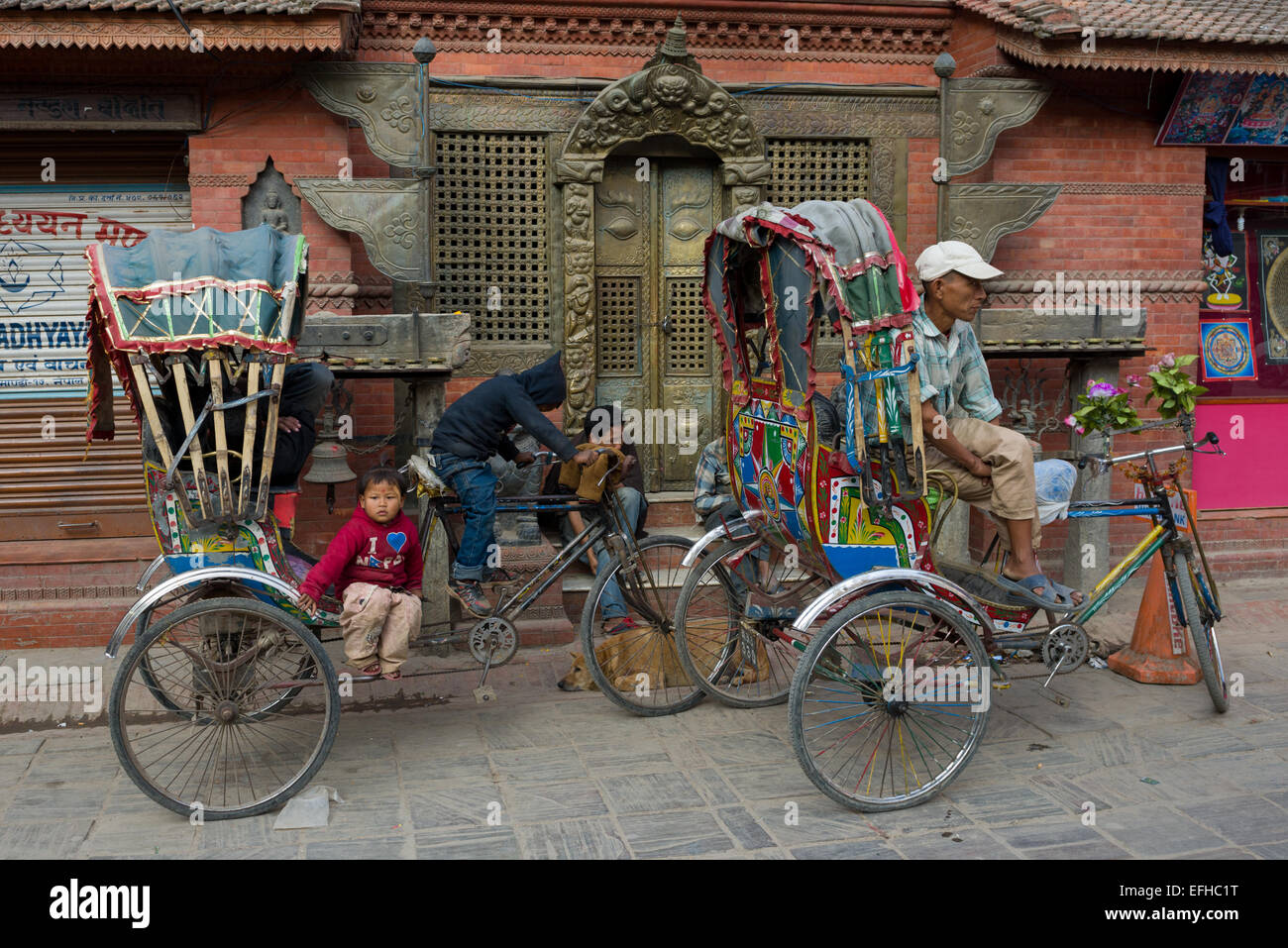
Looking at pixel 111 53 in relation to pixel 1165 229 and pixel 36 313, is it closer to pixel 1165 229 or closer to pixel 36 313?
pixel 36 313

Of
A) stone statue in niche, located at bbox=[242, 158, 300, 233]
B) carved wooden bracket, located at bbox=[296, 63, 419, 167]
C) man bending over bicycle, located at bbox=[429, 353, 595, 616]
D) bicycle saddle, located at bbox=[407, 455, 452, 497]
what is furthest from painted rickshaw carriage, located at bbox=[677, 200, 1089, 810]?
stone statue in niche, located at bbox=[242, 158, 300, 233]

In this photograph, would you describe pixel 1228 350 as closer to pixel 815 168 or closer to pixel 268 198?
pixel 815 168

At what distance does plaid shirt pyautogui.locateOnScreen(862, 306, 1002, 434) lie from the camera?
5.28 meters

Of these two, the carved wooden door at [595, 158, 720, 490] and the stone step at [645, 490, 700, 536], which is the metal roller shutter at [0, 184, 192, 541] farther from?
the stone step at [645, 490, 700, 536]

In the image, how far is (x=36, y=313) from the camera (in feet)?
26.9

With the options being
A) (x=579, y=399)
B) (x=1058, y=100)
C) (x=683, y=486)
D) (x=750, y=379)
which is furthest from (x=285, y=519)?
(x=1058, y=100)

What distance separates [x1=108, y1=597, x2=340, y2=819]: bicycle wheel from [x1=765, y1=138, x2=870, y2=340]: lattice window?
5.26 meters

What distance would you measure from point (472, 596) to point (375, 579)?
856 mm

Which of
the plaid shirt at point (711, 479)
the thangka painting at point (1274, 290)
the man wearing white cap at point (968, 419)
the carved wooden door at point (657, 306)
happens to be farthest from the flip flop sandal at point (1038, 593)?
the thangka painting at point (1274, 290)

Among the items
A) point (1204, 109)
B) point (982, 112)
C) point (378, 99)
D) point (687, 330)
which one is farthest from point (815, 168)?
point (378, 99)

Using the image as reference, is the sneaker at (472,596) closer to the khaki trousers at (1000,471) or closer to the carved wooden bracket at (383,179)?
the carved wooden bracket at (383,179)

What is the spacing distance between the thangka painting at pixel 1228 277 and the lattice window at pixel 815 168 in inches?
116

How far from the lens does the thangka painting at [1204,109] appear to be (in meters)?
8.72

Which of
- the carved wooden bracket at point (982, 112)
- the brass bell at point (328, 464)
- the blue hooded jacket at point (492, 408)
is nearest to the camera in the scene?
the blue hooded jacket at point (492, 408)
